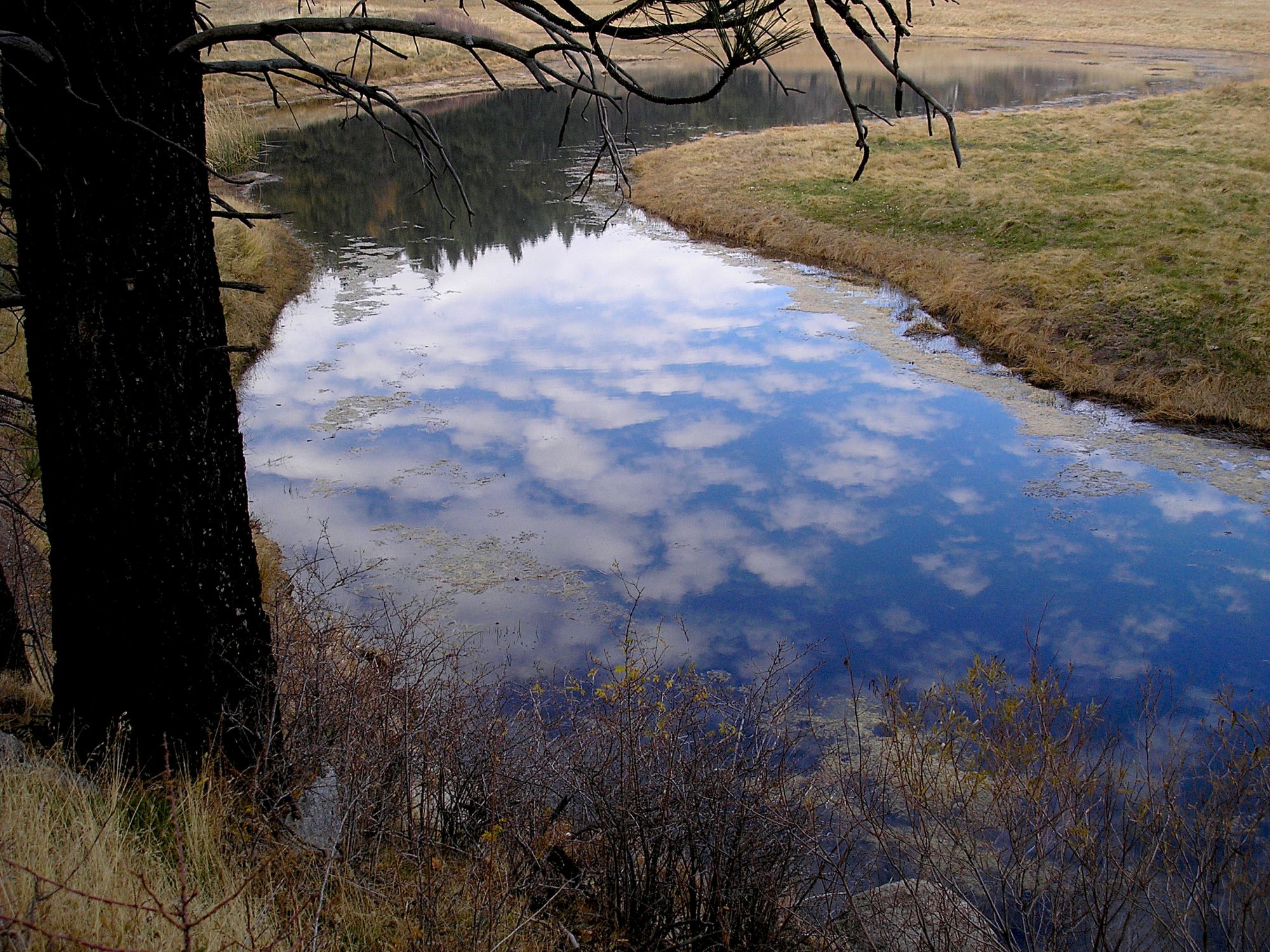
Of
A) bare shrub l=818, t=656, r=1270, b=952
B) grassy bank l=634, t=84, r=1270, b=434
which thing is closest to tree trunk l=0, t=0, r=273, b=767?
bare shrub l=818, t=656, r=1270, b=952

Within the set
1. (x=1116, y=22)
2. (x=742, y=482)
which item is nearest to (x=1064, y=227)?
(x=742, y=482)

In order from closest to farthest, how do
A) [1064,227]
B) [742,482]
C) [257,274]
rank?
[742,482]
[257,274]
[1064,227]

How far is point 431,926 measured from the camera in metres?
3.03

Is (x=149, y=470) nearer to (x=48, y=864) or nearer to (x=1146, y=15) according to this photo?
(x=48, y=864)

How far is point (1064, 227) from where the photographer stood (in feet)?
60.1

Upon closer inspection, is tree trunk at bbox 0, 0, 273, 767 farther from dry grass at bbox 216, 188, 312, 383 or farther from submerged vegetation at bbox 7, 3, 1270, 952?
dry grass at bbox 216, 188, 312, 383

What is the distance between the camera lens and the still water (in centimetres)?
864

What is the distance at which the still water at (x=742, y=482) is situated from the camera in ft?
28.3

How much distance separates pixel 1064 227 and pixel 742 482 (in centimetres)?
1050

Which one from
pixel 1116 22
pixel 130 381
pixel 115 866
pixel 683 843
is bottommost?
pixel 683 843

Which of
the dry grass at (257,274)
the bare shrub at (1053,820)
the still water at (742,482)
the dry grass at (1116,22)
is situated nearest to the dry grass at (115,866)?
the bare shrub at (1053,820)

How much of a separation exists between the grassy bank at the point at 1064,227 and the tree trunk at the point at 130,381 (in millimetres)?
11904

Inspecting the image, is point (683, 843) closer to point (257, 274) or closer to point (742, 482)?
point (742, 482)

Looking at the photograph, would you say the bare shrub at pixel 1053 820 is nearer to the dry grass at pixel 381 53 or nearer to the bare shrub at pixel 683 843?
the bare shrub at pixel 683 843
